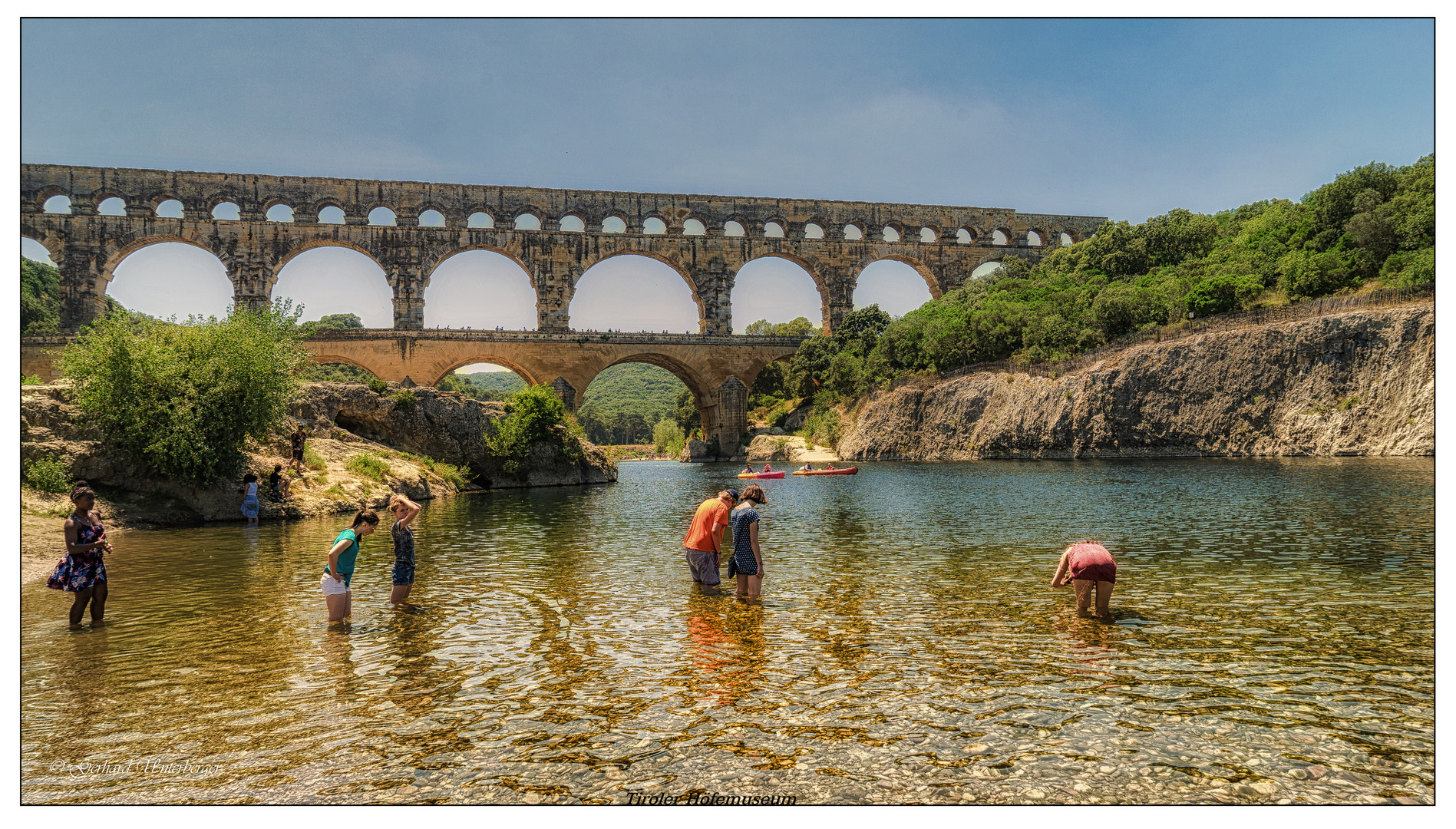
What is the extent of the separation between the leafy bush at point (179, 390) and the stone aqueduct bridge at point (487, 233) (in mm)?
37410

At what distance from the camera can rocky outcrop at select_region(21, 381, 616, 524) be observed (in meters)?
18.8

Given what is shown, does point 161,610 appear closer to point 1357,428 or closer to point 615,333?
point 1357,428

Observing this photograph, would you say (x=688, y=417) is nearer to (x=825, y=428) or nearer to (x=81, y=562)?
(x=825, y=428)

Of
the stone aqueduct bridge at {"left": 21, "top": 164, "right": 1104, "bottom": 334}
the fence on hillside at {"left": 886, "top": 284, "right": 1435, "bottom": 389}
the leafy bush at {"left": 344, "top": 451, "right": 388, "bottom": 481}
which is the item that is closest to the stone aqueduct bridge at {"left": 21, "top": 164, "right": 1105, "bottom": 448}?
the stone aqueduct bridge at {"left": 21, "top": 164, "right": 1104, "bottom": 334}

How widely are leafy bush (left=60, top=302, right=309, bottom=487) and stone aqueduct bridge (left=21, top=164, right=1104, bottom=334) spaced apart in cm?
3741

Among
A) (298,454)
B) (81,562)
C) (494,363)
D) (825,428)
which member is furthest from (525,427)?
(825,428)

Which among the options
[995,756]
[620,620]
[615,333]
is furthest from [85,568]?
[615,333]

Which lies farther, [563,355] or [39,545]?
[563,355]

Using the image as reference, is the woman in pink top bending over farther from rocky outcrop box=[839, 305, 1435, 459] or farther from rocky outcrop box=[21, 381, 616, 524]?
rocky outcrop box=[839, 305, 1435, 459]

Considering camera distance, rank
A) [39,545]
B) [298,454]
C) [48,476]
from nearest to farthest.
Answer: [39,545] < [48,476] < [298,454]

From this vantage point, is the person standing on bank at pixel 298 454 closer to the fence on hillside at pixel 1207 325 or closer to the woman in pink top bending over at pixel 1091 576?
the woman in pink top bending over at pixel 1091 576

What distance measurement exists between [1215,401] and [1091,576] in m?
42.0

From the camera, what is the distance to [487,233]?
193 feet

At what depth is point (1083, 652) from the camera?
266 inches
